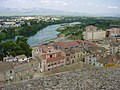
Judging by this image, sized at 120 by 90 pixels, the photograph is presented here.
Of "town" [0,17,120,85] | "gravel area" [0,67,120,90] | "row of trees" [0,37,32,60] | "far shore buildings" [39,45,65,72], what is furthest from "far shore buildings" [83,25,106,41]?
"gravel area" [0,67,120,90]

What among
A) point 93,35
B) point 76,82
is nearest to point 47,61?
point 76,82

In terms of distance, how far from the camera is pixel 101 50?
45.4 feet

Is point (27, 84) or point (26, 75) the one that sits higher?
point (27, 84)

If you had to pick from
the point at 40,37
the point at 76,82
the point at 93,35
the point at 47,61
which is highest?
the point at 76,82

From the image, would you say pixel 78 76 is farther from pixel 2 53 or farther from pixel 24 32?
pixel 24 32

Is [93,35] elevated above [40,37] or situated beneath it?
elevated above

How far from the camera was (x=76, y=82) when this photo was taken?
480 cm

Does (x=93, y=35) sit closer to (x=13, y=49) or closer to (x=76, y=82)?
(x=13, y=49)

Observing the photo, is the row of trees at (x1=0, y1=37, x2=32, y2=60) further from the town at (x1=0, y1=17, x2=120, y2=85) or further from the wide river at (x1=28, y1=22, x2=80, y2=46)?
the wide river at (x1=28, y1=22, x2=80, y2=46)

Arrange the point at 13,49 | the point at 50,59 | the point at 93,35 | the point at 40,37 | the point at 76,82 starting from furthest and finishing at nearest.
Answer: the point at 40,37
the point at 93,35
the point at 13,49
the point at 50,59
the point at 76,82

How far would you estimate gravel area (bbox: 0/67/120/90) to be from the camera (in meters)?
4.53

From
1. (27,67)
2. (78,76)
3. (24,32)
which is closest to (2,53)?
(27,67)

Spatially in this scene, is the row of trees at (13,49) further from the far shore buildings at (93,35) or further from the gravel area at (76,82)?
the far shore buildings at (93,35)

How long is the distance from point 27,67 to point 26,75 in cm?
41
